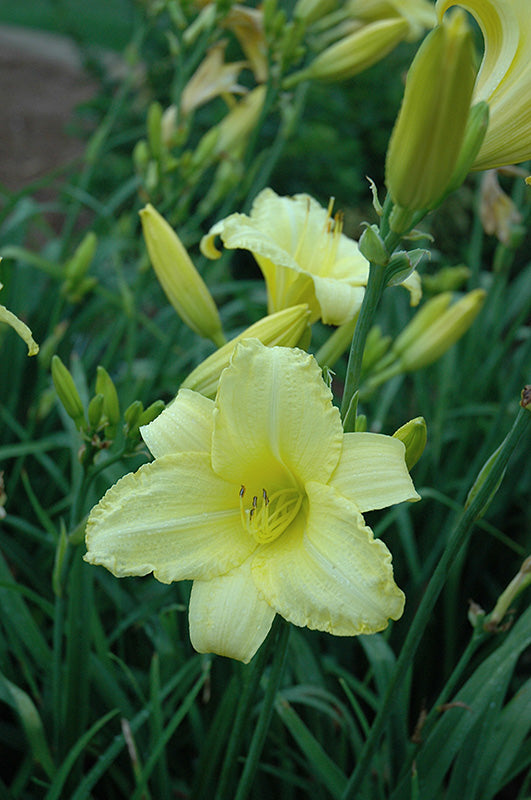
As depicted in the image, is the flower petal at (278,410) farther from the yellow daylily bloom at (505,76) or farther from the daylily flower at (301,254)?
the yellow daylily bloom at (505,76)

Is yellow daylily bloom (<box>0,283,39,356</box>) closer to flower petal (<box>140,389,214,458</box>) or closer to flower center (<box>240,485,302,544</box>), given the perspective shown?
flower petal (<box>140,389,214,458</box>)

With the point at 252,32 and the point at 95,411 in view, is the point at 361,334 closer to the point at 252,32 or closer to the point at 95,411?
the point at 95,411

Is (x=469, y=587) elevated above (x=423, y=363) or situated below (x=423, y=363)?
below

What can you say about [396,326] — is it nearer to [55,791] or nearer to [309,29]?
[309,29]

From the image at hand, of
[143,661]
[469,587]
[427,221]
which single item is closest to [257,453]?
[143,661]

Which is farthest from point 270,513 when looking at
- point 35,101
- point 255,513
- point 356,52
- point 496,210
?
point 35,101

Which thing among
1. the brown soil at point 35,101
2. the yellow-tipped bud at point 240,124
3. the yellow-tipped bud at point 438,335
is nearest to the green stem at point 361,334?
the yellow-tipped bud at point 438,335
